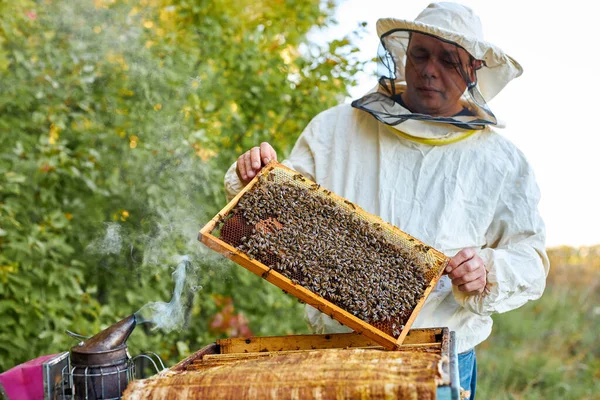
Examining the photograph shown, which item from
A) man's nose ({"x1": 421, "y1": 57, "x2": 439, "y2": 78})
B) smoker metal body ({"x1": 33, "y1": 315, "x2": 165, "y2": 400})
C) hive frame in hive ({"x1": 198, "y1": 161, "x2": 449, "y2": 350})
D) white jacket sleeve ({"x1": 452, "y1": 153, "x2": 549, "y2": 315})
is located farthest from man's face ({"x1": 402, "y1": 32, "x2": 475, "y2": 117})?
smoker metal body ({"x1": 33, "y1": 315, "x2": 165, "y2": 400})

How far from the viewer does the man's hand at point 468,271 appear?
2.54 meters

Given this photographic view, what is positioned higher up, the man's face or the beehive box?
the man's face

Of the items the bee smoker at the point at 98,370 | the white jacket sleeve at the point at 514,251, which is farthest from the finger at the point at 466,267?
the bee smoker at the point at 98,370

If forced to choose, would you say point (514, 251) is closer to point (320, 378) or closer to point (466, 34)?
point (466, 34)

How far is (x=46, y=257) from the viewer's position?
431 centimetres

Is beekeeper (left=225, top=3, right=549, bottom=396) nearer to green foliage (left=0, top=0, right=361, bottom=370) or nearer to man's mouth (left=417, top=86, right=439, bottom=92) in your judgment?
man's mouth (left=417, top=86, right=439, bottom=92)

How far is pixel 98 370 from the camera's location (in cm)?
215

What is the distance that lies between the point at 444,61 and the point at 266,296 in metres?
2.87

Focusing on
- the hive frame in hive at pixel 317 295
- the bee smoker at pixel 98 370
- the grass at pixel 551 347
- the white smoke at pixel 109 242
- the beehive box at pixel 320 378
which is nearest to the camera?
the beehive box at pixel 320 378

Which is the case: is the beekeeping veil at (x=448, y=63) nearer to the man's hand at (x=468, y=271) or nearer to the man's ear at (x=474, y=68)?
the man's ear at (x=474, y=68)

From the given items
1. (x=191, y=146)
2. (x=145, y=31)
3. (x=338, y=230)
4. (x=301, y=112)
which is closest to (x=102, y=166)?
(x=191, y=146)

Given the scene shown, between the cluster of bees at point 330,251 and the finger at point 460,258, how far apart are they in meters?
0.12

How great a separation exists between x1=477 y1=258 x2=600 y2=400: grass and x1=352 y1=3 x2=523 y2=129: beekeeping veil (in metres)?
3.93

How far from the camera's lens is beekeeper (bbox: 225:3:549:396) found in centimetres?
285
